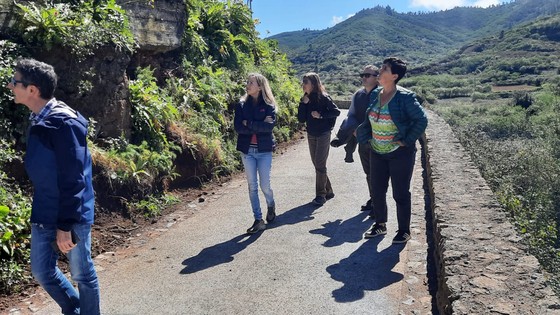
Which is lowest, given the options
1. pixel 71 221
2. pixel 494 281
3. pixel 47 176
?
pixel 494 281

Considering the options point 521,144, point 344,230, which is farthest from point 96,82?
point 521,144

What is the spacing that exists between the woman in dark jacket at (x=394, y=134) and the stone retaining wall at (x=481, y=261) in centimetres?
50

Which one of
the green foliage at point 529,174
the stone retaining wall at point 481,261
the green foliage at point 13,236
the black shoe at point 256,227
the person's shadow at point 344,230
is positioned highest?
the green foliage at point 13,236

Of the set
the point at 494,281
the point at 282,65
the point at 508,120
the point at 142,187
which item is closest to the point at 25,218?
the point at 142,187

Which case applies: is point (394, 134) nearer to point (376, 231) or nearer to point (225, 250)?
point (376, 231)

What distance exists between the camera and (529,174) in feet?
34.1

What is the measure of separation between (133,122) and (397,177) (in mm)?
4517

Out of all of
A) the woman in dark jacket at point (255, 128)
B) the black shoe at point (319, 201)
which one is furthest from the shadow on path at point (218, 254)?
the black shoe at point (319, 201)

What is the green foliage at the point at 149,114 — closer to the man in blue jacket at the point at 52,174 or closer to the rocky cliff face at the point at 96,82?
the rocky cliff face at the point at 96,82

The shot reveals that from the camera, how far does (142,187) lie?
24.3 ft

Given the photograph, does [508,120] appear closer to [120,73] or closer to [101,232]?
[120,73]

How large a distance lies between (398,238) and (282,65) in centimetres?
1439

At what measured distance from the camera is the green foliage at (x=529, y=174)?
700 centimetres

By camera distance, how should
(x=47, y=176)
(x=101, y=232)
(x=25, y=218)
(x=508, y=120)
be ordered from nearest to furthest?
(x=47, y=176)
(x=25, y=218)
(x=101, y=232)
(x=508, y=120)
